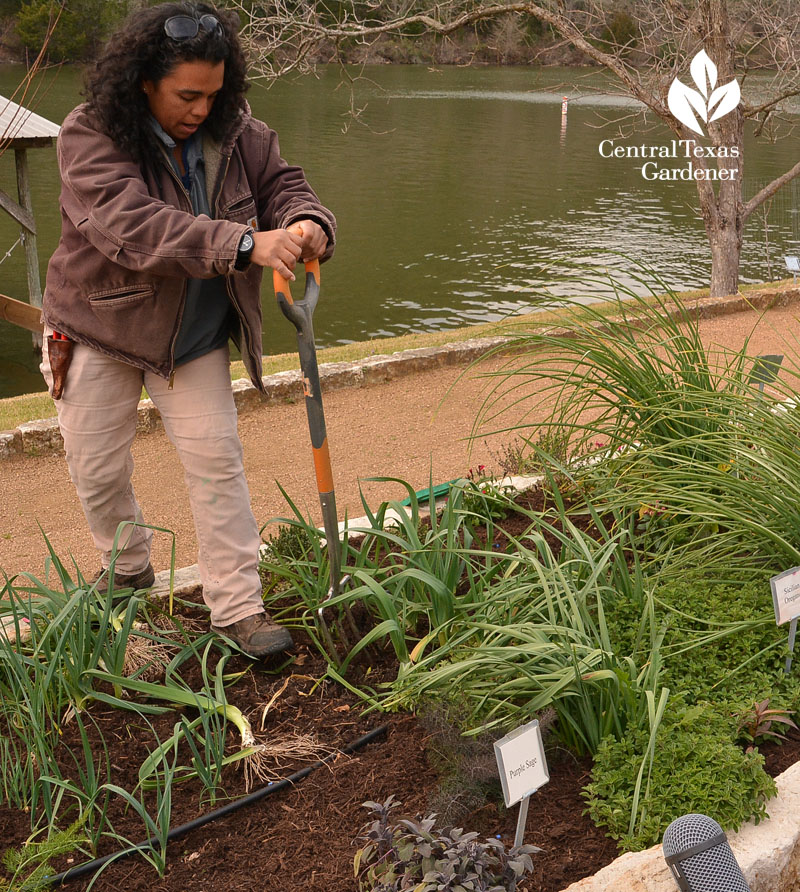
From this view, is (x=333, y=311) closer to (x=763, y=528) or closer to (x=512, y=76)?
(x=763, y=528)

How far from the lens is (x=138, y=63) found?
2.53 meters

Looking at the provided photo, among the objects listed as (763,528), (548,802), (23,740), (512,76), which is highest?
(512,76)

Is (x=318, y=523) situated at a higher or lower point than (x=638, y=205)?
lower

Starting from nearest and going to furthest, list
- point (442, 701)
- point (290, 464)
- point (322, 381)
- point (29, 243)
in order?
point (442, 701), point (290, 464), point (322, 381), point (29, 243)

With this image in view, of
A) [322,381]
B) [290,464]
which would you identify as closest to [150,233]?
[290,464]

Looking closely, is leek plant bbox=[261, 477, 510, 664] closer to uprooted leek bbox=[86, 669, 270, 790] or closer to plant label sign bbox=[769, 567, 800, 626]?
uprooted leek bbox=[86, 669, 270, 790]

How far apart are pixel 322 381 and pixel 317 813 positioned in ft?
14.0

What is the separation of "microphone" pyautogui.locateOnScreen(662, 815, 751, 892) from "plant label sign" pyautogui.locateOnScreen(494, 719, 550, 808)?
27 centimetres

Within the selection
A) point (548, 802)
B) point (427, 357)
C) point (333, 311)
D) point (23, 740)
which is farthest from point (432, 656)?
point (333, 311)

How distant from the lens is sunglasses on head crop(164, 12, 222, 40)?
250cm

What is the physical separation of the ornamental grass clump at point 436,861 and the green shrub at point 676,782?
0.28 meters

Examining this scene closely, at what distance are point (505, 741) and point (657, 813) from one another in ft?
1.66

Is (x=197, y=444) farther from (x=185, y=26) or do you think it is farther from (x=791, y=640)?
(x=791, y=640)

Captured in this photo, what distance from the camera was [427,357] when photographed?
22.5 ft
